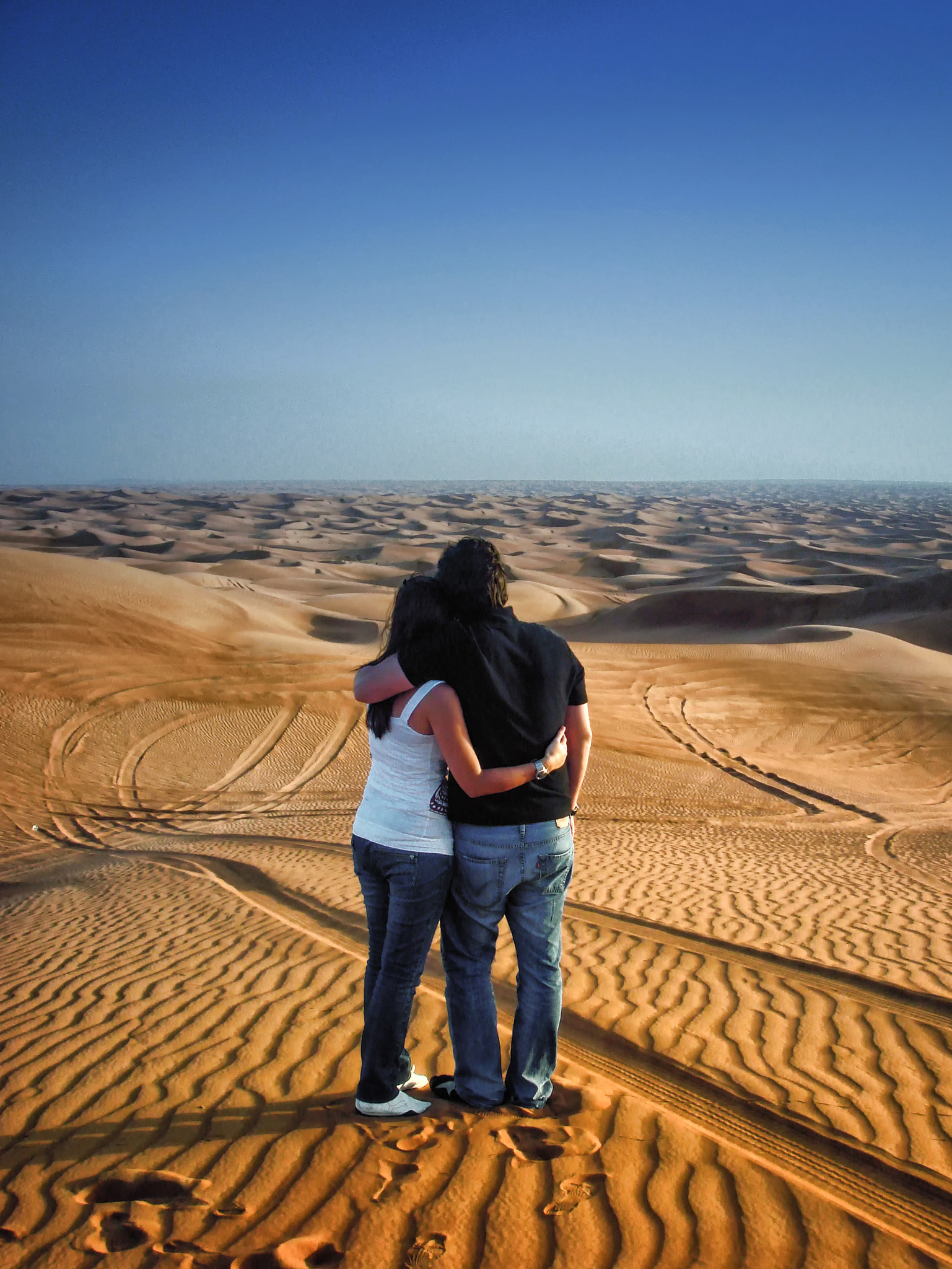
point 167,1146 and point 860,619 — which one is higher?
point 167,1146

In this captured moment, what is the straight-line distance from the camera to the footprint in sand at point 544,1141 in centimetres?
272

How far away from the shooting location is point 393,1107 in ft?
9.50

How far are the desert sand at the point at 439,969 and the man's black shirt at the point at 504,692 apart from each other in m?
1.13

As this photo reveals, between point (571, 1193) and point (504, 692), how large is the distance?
151cm

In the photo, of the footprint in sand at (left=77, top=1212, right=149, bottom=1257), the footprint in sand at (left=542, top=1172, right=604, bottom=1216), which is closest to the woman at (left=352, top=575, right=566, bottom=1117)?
the footprint in sand at (left=542, top=1172, right=604, bottom=1216)

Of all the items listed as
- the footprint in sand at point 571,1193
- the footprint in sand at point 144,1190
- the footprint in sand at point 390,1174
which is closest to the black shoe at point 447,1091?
the footprint in sand at point 390,1174

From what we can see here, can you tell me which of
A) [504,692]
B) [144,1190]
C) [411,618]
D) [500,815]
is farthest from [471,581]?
[144,1190]

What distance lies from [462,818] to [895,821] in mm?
8615

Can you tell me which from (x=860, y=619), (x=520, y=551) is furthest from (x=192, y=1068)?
(x=520, y=551)

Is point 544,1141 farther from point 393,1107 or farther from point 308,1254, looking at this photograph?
point 308,1254

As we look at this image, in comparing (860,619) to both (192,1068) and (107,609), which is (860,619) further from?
(192,1068)

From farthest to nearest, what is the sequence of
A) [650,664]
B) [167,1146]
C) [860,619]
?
1. [860,619]
2. [650,664]
3. [167,1146]

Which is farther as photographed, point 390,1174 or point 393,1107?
point 393,1107

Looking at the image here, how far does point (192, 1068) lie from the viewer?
339 centimetres
